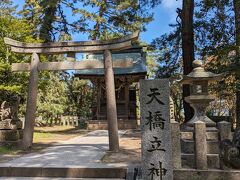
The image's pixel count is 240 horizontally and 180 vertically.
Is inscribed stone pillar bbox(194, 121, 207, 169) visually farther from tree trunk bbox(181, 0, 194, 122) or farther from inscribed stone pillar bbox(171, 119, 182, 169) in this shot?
tree trunk bbox(181, 0, 194, 122)

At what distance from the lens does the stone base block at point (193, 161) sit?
6.43 meters

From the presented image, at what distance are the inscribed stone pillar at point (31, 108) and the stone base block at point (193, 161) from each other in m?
5.87

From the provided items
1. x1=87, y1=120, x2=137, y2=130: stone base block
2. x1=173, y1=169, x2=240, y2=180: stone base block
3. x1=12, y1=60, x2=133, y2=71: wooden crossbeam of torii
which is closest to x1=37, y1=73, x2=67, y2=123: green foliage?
x1=87, y1=120, x2=137, y2=130: stone base block

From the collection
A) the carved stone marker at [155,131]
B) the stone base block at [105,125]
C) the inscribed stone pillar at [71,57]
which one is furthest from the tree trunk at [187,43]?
the carved stone marker at [155,131]

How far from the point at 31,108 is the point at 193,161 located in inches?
247

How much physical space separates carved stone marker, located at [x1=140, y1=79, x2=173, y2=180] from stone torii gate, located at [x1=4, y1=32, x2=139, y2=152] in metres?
4.09

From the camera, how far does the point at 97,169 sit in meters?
7.04

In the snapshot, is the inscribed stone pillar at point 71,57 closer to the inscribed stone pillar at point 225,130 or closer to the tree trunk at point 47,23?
the inscribed stone pillar at point 225,130

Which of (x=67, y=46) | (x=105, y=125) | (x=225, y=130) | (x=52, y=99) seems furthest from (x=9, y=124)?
(x=52, y=99)

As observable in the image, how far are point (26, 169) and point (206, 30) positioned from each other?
1210 centimetres

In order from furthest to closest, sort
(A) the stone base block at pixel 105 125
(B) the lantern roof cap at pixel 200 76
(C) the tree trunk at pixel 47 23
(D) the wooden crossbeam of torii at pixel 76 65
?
(A) the stone base block at pixel 105 125, (C) the tree trunk at pixel 47 23, (D) the wooden crossbeam of torii at pixel 76 65, (B) the lantern roof cap at pixel 200 76

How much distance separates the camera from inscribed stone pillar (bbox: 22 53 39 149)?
10.2 metres

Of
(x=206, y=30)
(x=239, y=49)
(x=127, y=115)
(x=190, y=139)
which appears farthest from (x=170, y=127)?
(x=127, y=115)

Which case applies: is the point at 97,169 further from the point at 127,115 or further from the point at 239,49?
the point at 127,115
